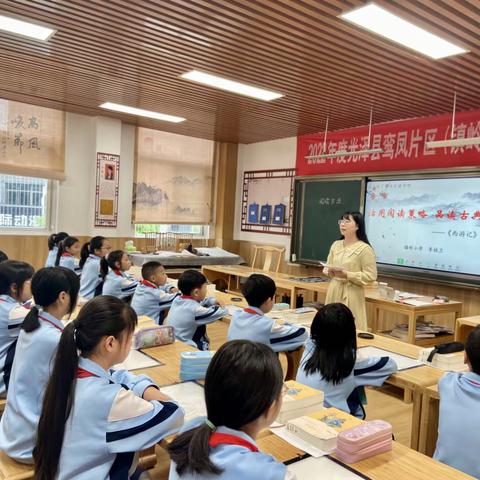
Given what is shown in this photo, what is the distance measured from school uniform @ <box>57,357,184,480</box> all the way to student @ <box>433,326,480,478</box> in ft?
3.11

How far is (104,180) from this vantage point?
6602 millimetres

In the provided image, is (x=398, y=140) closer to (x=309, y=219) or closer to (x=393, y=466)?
(x=309, y=219)

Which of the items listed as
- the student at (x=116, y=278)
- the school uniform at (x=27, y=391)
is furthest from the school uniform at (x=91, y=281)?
the school uniform at (x=27, y=391)

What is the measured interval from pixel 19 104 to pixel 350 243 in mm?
4624

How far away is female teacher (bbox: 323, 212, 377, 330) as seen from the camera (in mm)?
3543

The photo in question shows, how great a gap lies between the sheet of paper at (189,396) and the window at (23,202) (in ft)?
17.2

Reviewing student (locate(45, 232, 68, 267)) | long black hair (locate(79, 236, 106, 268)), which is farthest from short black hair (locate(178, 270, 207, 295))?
student (locate(45, 232, 68, 267))

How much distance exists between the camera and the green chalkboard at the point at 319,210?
19.4 ft

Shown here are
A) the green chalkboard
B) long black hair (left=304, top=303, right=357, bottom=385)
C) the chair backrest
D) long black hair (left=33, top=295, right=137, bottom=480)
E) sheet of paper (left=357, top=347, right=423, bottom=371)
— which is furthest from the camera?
the chair backrest

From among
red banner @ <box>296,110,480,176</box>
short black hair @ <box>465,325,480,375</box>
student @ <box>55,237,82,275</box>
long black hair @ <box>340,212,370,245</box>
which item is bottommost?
student @ <box>55,237,82,275</box>

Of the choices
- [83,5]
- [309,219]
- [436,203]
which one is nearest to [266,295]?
[83,5]

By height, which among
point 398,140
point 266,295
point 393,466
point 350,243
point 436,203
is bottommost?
point 393,466

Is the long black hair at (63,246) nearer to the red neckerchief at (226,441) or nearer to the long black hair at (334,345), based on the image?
the long black hair at (334,345)

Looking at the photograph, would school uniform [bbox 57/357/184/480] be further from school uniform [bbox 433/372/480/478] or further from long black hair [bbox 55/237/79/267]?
long black hair [bbox 55/237/79/267]
